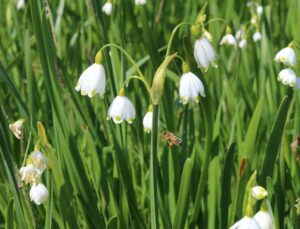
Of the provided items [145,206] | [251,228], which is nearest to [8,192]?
[145,206]

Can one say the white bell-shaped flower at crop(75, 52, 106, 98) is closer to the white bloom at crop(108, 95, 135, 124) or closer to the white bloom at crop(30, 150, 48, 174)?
the white bloom at crop(108, 95, 135, 124)

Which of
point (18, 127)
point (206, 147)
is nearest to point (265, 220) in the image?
point (206, 147)

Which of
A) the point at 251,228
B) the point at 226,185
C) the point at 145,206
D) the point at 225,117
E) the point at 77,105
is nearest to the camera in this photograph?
the point at 251,228

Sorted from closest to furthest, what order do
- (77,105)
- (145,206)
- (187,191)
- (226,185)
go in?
(187,191) < (226,185) < (77,105) < (145,206)

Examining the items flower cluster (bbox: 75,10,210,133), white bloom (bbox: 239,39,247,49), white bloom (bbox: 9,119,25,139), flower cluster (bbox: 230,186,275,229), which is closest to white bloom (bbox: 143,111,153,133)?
flower cluster (bbox: 75,10,210,133)

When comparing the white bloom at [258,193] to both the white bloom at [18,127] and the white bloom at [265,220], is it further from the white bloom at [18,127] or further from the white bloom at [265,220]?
the white bloom at [18,127]

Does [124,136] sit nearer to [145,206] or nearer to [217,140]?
[217,140]

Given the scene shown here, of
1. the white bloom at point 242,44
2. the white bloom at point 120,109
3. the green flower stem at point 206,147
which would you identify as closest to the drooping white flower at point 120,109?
the white bloom at point 120,109

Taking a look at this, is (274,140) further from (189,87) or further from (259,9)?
(259,9)
